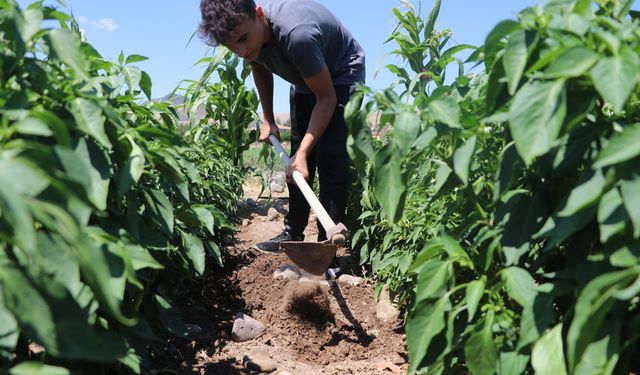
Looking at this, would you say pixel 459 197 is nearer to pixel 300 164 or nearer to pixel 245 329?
pixel 245 329

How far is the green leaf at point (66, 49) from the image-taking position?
1.35 m

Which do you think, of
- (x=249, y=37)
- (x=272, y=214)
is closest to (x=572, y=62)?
(x=249, y=37)

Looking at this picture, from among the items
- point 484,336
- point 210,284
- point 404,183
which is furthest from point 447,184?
point 210,284

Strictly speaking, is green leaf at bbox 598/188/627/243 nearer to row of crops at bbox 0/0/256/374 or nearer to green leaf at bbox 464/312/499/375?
green leaf at bbox 464/312/499/375

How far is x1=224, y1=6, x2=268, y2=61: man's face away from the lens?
10.8ft

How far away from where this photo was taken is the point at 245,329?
2947 mm

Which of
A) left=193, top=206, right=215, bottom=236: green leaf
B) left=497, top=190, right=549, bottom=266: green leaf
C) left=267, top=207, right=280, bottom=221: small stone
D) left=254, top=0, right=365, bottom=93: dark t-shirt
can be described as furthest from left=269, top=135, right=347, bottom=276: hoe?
left=267, top=207, right=280, bottom=221: small stone

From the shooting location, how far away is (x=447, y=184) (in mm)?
1732

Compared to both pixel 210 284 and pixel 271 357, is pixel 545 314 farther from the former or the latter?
pixel 210 284

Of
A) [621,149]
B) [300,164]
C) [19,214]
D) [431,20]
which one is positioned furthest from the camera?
[431,20]

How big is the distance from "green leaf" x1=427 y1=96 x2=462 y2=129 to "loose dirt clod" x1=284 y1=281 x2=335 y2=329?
1.82 metres

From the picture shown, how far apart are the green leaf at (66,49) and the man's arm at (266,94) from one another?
302 centimetres

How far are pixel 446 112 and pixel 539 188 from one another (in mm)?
295

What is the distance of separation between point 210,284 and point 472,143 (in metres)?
2.38
